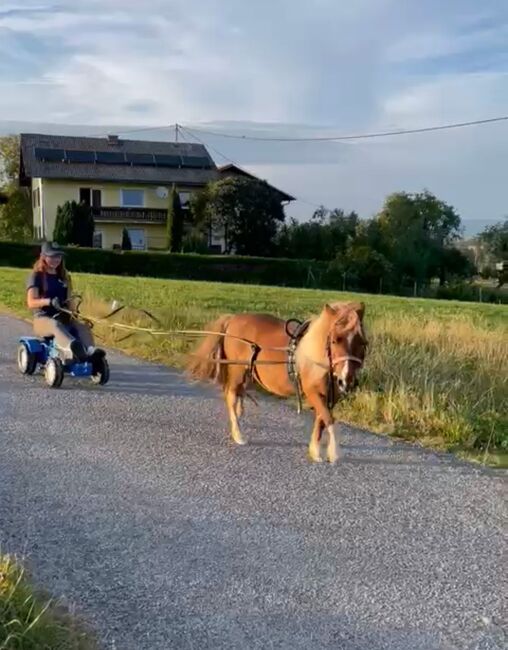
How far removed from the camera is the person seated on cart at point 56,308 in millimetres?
9508

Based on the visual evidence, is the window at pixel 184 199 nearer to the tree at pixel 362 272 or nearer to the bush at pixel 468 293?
the tree at pixel 362 272

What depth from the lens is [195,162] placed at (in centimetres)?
6500

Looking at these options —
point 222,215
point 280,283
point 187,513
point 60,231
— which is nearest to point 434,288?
point 280,283

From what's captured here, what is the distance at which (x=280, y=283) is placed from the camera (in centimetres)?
4572

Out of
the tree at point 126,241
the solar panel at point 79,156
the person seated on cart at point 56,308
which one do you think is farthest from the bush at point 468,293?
the person seated on cart at point 56,308

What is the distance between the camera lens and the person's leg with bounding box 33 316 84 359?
371 inches

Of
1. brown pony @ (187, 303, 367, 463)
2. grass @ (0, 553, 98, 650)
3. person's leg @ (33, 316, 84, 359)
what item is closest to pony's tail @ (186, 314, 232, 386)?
brown pony @ (187, 303, 367, 463)

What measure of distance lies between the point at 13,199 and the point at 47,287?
61551 millimetres

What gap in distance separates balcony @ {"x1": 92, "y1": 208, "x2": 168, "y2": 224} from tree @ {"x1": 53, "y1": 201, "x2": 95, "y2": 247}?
5.13 m

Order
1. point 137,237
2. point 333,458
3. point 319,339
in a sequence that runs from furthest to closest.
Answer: point 137,237 → point 333,458 → point 319,339

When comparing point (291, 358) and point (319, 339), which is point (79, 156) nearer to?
point (291, 358)

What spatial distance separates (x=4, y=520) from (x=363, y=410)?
4244 mm

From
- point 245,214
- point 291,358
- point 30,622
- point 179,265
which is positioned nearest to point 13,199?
point 245,214

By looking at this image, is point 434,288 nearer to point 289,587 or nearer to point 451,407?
point 451,407
